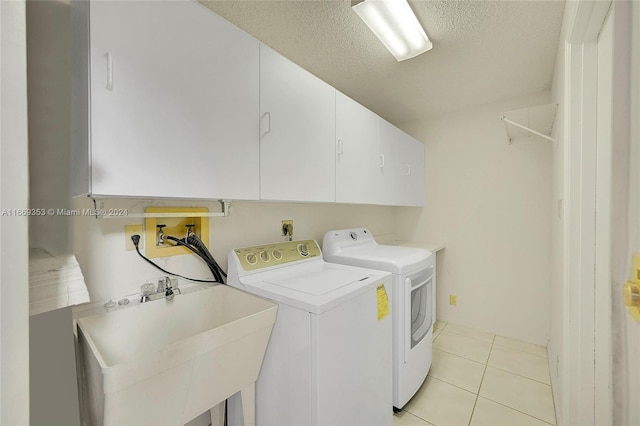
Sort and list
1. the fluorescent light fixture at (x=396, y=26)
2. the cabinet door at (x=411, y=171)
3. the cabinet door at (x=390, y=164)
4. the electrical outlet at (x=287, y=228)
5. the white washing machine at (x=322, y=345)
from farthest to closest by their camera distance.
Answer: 1. the cabinet door at (x=411, y=171)
2. the cabinet door at (x=390, y=164)
3. the electrical outlet at (x=287, y=228)
4. the fluorescent light fixture at (x=396, y=26)
5. the white washing machine at (x=322, y=345)

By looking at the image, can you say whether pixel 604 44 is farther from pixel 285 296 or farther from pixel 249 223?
pixel 249 223

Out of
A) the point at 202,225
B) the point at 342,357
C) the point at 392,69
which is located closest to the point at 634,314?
the point at 342,357

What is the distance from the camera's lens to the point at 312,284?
4.53 feet

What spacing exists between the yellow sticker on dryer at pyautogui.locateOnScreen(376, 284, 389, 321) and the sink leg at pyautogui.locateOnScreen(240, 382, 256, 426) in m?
0.73

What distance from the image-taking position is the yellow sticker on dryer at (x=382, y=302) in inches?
57.7

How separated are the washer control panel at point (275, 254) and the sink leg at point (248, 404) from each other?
1.86ft

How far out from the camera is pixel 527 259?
8.29 feet

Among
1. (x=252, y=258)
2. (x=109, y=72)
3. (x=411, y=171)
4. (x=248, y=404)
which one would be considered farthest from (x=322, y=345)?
(x=411, y=171)

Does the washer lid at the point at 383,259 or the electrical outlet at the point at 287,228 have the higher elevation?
the electrical outlet at the point at 287,228

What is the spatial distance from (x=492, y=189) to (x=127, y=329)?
3107mm

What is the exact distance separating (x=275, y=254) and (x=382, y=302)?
2.34ft

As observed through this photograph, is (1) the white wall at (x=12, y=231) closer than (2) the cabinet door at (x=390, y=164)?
Yes

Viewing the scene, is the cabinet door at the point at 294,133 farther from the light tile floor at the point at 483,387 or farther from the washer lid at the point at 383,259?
the light tile floor at the point at 483,387

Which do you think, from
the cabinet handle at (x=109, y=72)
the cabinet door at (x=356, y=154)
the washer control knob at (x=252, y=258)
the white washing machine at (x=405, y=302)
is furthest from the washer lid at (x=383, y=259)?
the cabinet handle at (x=109, y=72)
